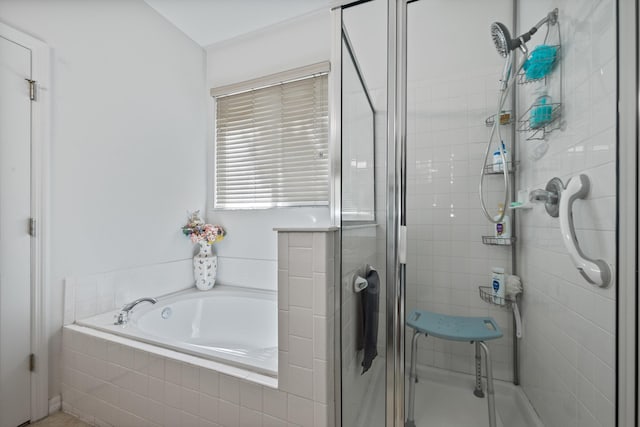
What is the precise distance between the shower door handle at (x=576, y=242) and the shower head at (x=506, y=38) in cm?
51

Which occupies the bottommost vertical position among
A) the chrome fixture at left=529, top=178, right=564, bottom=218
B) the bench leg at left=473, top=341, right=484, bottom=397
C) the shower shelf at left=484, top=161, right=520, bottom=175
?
the bench leg at left=473, top=341, right=484, bottom=397

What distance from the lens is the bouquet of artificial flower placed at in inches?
87.7

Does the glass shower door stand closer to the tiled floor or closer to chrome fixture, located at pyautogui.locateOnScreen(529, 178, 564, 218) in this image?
chrome fixture, located at pyautogui.locateOnScreen(529, 178, 564, 218)

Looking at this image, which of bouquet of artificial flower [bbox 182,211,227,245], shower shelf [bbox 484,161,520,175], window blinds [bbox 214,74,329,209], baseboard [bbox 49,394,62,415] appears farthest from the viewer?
bouquet of artificial flower [bbox 182,211,227,245]

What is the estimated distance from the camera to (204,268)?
2.26 meters

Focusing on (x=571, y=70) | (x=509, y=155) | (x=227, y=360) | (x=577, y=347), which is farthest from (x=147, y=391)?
(x=571, y=70)

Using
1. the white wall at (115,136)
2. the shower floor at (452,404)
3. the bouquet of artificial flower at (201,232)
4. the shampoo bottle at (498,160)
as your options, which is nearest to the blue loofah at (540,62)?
the shampoo bottle at (498,160)

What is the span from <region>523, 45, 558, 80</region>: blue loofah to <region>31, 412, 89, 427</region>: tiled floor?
2557 millimetres

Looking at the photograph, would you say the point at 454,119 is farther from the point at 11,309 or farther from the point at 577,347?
the point at 11,309

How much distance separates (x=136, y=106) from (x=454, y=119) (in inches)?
81.8

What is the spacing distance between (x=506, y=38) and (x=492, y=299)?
95 centimetres

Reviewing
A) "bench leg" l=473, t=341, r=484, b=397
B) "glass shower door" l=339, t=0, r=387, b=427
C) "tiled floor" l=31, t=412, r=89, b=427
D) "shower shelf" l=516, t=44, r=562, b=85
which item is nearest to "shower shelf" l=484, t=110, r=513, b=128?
"shower shelf" l=516, t=44, r=562, b=85

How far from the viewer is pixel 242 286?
232 centimetres

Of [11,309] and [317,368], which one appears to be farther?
[11,309]
